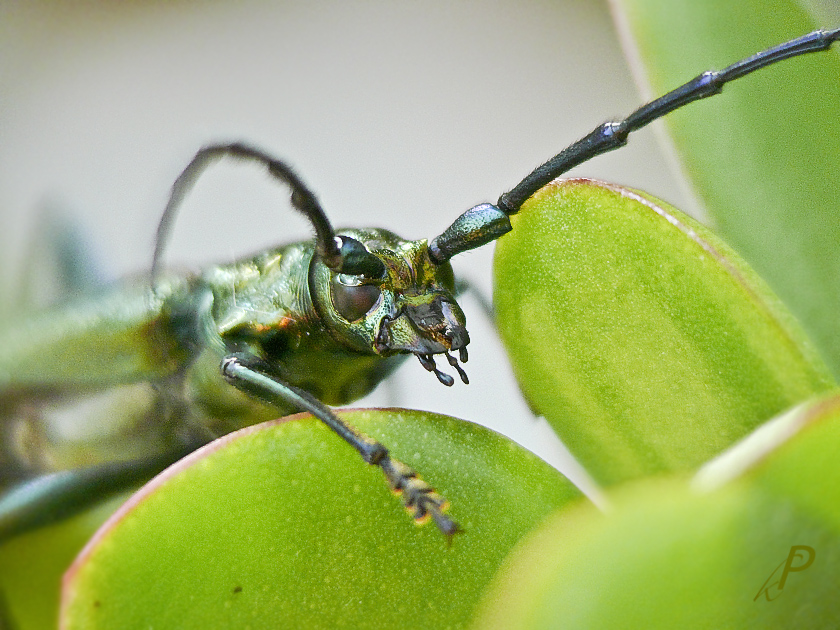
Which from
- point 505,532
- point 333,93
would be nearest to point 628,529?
point 505,532

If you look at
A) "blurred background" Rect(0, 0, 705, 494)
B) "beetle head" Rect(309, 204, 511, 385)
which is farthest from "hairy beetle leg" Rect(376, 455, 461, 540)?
"blurred background" Rect(0, 0, 705, 494)

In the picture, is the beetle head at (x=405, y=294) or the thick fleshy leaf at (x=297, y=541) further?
the beetle head at (x=405, y=294)

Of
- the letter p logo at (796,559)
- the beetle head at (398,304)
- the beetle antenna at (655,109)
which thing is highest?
the beetle antenna at (655,109)

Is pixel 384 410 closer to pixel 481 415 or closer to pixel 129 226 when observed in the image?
pixel 481 415

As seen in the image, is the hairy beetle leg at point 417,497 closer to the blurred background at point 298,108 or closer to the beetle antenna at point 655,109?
the beetle antenna at point 655,109

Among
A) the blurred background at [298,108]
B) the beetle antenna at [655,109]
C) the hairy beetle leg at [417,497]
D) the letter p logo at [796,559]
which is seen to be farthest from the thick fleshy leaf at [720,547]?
the blurred background at [298,108]

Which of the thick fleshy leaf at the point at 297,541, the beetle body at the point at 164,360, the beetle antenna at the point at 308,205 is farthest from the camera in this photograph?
the beetle body at the point at 164,360

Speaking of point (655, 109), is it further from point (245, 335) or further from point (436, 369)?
point (245, 335)

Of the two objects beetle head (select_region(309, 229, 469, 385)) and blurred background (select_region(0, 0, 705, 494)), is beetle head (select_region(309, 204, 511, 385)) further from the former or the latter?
blurred background (select_region(0, 0, 705, 494))
